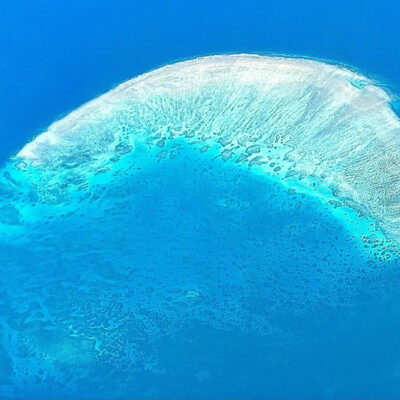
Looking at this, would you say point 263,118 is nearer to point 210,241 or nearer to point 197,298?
point 210,241

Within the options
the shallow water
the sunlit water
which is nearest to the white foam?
the sunlit water

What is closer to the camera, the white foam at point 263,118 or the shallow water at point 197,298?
the shallow water at point 197,298

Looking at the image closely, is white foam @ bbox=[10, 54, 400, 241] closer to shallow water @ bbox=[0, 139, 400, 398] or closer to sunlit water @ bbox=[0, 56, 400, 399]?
sunlit water @ bbox=[0, 56, 400, 399]

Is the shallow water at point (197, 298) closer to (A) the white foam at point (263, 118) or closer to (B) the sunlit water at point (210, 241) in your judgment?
(B) the sunlit water at point (210, 241)

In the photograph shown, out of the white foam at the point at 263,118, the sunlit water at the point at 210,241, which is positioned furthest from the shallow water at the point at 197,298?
the white foam at the point at 263,118

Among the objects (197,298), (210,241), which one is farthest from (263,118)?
(197,298)

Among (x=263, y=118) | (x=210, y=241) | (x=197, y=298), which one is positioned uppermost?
(x=263, y=118)

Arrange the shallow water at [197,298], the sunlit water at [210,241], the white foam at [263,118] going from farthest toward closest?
the white foam at [263,118]
the sunlit water at [210,241]
the shallow water at [197,298]

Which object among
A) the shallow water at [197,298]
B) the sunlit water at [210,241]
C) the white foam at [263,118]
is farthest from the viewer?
the white foam at [263,118]
